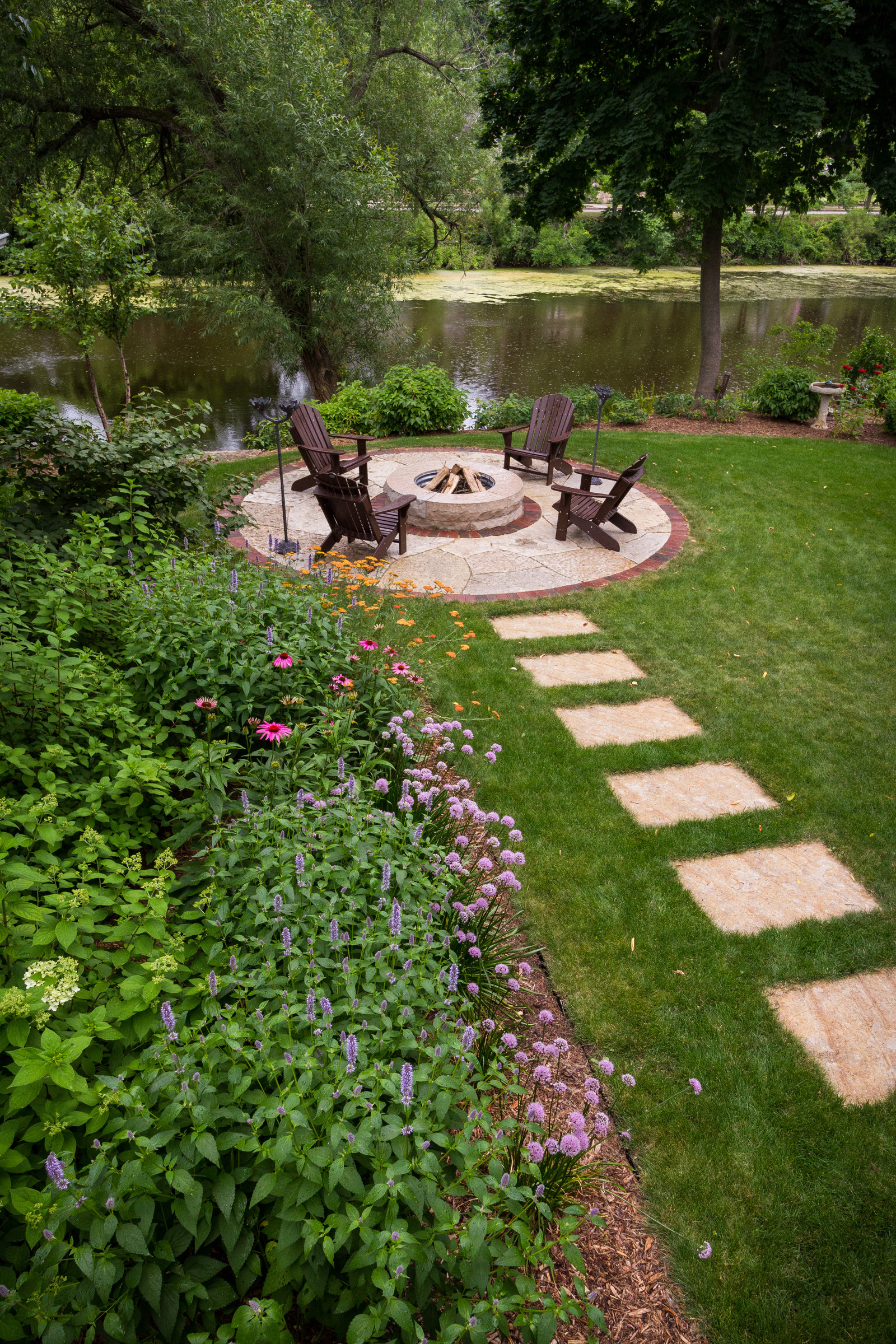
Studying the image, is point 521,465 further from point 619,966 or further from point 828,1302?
point 828,1302

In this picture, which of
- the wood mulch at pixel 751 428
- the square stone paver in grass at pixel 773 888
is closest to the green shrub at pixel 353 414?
the wood mulch at pixel 751 428

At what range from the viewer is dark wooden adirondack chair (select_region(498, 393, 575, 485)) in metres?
8.13

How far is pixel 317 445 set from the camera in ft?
25.5

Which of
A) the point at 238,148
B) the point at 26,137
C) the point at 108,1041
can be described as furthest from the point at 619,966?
the point at 26,137

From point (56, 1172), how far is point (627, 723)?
153 inches

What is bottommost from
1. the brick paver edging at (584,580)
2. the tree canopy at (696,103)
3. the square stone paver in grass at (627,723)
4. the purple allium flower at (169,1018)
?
the square stone paver in grass at (627,723)

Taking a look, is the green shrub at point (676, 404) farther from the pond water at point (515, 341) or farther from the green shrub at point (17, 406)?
the green shrub at point (17, 406)

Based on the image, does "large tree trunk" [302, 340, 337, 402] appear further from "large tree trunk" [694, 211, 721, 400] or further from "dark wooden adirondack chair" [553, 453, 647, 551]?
"dark wooden adirondack chair" [553, 453, 647, 551]

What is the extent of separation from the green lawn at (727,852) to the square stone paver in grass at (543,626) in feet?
0.36

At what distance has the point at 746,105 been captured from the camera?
9609 millimetres

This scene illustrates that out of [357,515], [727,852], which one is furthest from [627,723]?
[357,515]

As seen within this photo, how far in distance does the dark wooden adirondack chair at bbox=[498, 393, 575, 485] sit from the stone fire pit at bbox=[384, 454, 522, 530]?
35cm

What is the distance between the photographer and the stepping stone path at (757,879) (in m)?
2.83

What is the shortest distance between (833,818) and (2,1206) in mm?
3854
